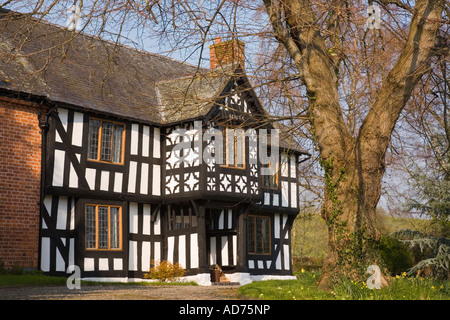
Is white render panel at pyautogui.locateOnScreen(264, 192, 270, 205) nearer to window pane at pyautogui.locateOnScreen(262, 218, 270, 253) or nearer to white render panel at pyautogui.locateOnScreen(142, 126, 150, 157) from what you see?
window pane at pyautogui.locateOnScreen(262, 218, 270, 253)

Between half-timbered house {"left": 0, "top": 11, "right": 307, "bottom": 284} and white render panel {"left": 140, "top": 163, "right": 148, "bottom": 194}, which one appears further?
white render panel {"left": 140, "top": 163, "right": 148, "bottom": 194}

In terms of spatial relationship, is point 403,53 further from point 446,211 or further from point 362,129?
point 446,211

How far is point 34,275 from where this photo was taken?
15.5 meters

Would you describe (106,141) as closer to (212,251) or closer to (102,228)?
(102,228)

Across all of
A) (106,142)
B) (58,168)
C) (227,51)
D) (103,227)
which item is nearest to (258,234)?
(103,227)

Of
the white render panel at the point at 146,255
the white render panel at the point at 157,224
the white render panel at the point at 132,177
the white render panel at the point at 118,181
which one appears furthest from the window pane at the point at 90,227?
the white render panel at the point at 157,224

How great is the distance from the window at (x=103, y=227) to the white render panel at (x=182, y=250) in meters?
2.45

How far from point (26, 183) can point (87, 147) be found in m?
2.59

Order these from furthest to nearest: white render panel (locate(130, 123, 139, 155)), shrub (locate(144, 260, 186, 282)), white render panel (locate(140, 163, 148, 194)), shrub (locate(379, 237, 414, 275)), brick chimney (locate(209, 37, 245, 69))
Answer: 1. shrub (locate(379, 237, 414, 275))
2. white render panel (locate(140, 163, 148, 194))
3. white render panel (locate(130, 123, 139, 155))
4. shrub (locate(144, 260, 186, 282))
5. brick chimney (locate(209, 37, 245, 69))

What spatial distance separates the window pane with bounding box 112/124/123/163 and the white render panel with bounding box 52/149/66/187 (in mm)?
2115

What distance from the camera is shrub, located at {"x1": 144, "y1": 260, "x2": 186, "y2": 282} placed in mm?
19812

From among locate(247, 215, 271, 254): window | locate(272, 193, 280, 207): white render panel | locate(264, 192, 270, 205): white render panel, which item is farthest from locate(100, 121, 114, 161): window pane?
locate(272, 193, 280, 207): white render panel

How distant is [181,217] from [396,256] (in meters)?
10.6
